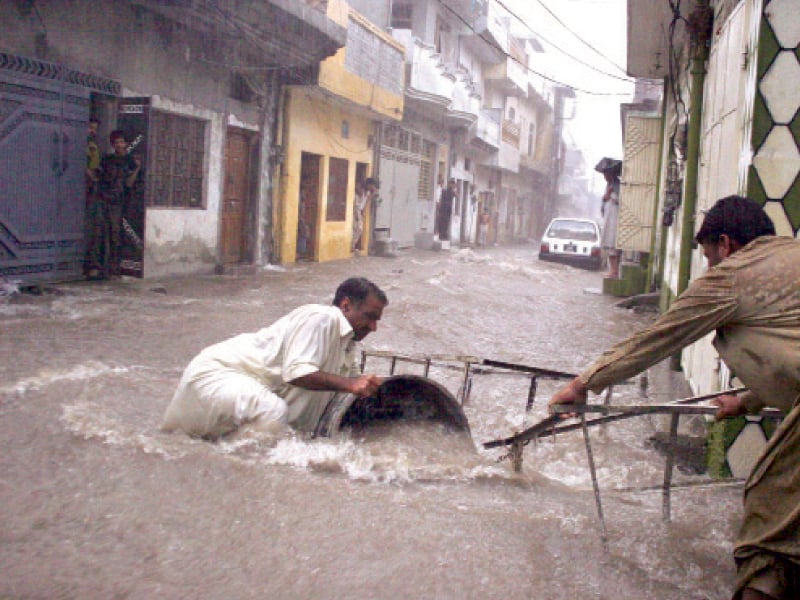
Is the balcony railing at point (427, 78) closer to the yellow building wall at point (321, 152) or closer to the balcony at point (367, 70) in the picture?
the balcony at point (367, 70)

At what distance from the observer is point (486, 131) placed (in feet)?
101

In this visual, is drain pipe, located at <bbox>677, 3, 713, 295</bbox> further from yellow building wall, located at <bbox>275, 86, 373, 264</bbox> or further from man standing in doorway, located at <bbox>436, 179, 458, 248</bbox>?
man standing in doorway, located at <bbox>436, 179, 458, 248</bbox>

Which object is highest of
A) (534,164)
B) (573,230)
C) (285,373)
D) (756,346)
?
(534,164)

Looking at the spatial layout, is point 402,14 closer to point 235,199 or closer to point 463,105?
point 463,105

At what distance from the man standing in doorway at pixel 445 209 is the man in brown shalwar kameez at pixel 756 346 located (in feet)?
85.5

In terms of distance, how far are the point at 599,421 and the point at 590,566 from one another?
1.92 feet

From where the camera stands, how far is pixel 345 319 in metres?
4.23

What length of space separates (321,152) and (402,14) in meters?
9.94

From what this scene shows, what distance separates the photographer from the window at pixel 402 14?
25.6m

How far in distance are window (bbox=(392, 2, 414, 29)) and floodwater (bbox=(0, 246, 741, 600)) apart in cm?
2113

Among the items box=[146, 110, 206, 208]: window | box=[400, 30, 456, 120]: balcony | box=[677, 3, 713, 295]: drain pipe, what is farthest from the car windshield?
box=[677, 3, 713, 295]: drain pipe

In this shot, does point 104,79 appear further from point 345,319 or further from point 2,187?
point 345,319

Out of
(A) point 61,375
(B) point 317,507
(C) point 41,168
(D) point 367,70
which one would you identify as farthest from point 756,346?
(D) point 367,70

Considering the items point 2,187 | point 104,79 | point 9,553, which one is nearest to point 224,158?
point 104,79
